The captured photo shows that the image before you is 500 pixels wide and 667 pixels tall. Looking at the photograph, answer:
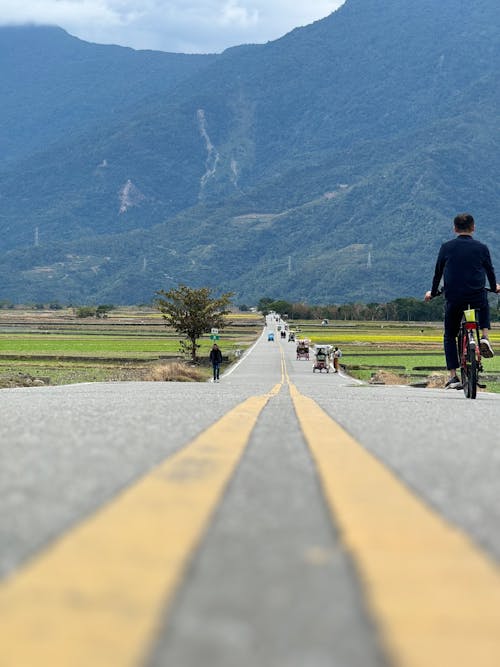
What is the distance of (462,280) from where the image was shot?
12.7 metres

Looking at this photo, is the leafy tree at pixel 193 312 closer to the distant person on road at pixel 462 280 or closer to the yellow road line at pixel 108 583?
the distant person on road at pixel 462 280

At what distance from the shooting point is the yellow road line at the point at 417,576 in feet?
7.14

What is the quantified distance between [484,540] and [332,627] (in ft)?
4.13

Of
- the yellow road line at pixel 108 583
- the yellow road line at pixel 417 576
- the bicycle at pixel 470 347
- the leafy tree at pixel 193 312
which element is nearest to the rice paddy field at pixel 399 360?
the leafy tree at pixel 193 312

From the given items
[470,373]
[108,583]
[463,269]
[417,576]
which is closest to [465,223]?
[463,269]

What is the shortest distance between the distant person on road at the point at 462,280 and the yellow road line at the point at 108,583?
8.78m

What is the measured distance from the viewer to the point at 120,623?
90.3 inches

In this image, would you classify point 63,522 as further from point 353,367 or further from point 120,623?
point 353,367

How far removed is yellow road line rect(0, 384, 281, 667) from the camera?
7.02 ft

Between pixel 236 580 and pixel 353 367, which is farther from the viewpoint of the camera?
pixel 353 367

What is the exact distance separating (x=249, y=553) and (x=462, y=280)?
1013 centimetres

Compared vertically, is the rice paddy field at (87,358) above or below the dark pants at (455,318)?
below

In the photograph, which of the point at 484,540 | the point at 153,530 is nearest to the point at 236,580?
the point at 153,530

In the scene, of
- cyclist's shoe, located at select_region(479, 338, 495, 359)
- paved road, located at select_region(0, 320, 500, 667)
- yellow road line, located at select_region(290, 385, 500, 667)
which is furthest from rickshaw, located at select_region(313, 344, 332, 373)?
yellow road line, located at select_region(290, 385, 500, 667)
